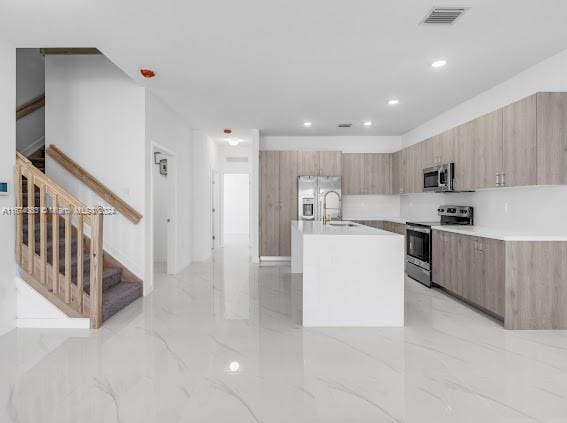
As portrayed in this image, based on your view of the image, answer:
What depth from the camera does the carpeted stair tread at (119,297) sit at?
12.1 ft

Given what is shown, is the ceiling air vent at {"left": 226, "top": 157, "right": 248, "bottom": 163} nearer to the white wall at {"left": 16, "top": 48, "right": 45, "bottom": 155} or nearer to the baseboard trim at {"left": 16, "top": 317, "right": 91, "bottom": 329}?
the white wall at {"left": 16, "top": 48, "right": 45, "bottom": 155}

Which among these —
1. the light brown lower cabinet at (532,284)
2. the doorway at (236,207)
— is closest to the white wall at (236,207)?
the doorway at (236,207)

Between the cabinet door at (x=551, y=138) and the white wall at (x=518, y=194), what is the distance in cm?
26

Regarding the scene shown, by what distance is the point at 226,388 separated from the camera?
7.57ft

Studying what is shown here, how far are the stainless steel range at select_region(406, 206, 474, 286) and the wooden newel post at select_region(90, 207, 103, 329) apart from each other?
412 centimetres

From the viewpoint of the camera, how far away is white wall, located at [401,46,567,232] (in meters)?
3.60

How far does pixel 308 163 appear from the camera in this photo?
720cm

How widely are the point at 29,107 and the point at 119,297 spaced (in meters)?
3.01

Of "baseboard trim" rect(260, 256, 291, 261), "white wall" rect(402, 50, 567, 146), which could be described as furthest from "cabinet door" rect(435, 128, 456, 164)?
"baseboard trim" rect(260, 256, 291, 261)

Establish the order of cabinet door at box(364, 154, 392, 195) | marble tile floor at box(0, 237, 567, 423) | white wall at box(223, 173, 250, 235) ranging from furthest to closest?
white wall at box(223, 173, 250, 235)
cabinet door at box(364, 154, 392, 195)
marble tile floor at box(0, 237, 567, 423)

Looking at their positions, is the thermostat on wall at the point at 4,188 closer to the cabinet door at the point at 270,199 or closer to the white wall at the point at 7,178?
the white wall at the point at 7,178

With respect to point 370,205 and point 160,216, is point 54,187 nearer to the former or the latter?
point 160,216

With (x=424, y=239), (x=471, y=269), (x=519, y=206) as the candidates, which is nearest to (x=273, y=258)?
(x=424, y=239)

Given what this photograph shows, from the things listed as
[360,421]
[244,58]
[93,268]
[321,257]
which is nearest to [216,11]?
[244,58]
